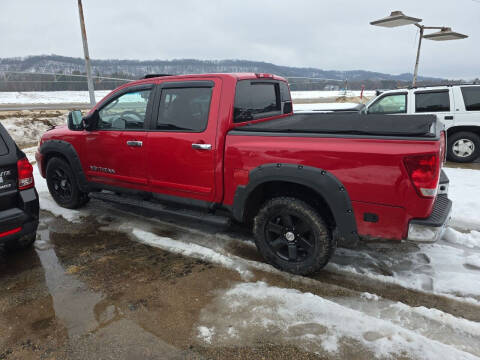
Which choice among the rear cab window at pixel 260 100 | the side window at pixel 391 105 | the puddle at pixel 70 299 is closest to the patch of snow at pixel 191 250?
the puddle at pixel 70 299

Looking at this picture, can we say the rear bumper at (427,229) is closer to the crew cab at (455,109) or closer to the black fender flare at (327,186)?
the black fender flare at (327,186)

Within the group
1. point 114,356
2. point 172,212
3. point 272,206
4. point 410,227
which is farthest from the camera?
point 172,212

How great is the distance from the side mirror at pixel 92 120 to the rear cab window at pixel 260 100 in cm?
207

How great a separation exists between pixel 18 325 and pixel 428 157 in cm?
338

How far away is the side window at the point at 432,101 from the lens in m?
7.76

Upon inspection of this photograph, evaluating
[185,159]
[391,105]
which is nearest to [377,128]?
[185,159]

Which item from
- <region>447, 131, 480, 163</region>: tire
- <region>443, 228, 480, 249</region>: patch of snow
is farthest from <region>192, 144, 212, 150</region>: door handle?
<region>447, 131, 480, 163</region>: tire

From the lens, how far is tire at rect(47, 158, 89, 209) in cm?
495

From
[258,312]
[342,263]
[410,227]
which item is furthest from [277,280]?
[410,227]

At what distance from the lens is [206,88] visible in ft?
11.6

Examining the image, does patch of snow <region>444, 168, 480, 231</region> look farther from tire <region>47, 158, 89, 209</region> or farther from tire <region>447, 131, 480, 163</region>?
tire <region>47, 158, 89, 209</region>

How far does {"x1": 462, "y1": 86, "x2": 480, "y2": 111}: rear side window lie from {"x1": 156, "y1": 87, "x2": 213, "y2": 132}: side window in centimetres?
690

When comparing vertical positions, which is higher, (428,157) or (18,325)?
(428,157)

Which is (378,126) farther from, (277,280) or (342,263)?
(277,280)
